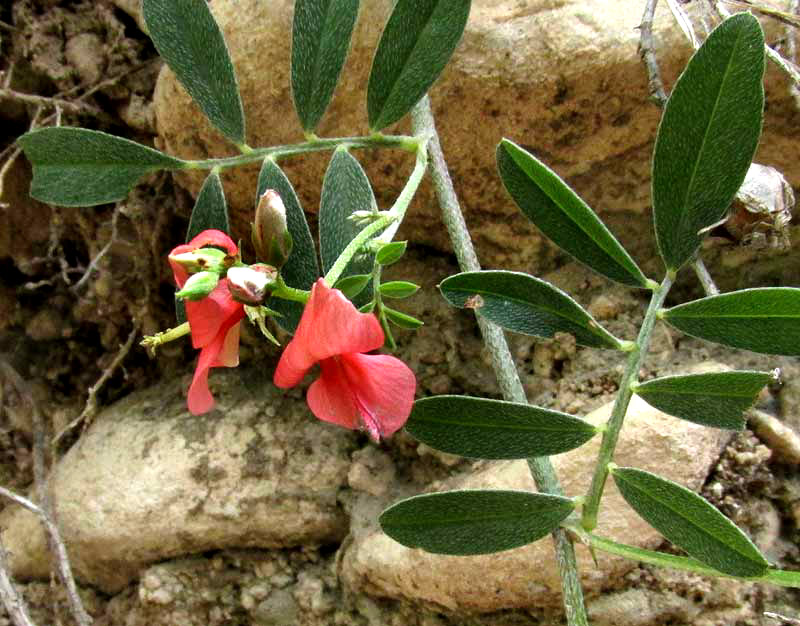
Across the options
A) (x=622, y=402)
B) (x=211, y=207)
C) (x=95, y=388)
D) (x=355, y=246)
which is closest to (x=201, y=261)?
(x=355, y=246)

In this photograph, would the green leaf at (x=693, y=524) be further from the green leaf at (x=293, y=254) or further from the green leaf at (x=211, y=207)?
the green leaf at (x=211, y=207)

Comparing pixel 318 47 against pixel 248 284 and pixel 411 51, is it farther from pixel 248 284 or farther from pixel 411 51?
pixel 248 284

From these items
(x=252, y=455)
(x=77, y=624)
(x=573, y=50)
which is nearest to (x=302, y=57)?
(x=573, y=50)

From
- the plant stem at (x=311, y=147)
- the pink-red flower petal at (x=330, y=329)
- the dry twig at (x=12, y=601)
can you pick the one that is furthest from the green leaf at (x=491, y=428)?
the dry twig at (x=12, y=601)

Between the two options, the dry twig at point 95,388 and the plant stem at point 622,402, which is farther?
the dry twig at point 95,388

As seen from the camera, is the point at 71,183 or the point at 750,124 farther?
the point at 71,183

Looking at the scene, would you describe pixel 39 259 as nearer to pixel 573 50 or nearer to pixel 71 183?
pixel 71 183

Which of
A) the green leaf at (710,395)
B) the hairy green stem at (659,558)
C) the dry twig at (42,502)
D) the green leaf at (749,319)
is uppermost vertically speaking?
the green leaf at (749,319)
